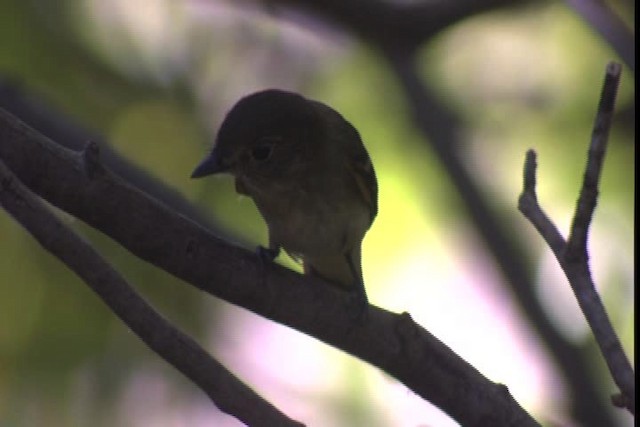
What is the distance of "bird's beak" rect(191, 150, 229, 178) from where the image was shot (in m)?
3.32

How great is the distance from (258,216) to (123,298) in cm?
257

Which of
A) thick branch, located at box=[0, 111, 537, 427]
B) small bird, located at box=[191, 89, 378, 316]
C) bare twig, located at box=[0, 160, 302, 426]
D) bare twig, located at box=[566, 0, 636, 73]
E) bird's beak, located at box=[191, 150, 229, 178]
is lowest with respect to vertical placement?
bare twig, located at box=[0, 160, 302, 426]

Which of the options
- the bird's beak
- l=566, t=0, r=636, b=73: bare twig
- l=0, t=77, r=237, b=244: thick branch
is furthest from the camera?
l=0, t=77, r=237, b=244: thick branch

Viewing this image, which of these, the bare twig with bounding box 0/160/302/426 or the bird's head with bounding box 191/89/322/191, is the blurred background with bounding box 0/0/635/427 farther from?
the bare twig with bounding box 0/160/302/426

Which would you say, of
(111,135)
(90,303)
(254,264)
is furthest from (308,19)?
(254,264)

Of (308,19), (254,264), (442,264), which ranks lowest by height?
(254,264)

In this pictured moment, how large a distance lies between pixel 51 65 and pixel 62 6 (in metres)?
0.27

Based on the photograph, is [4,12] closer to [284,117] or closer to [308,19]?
[308,19]

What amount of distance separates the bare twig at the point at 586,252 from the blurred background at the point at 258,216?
54.8 inches

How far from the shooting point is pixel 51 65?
15.7 ft

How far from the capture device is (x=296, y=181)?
3557mm

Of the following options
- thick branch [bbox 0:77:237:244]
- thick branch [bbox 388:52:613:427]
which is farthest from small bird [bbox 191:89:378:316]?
thick branch [bbox 388:52:613:427]

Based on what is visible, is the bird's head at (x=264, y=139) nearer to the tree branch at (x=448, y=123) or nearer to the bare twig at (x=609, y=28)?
the tree branch at (x=448, y=123)

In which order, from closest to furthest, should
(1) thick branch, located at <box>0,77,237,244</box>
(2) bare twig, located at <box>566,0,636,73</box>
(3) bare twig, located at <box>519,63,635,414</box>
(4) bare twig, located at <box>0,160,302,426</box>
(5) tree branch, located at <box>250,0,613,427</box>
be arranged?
1. (3) bare twig, located at <box>519,63,635,414</box>
2. (4) bare twig, located at <box>0,160,302,426</box>
3. (2) bare twig, located at <box>566,0,636,73</box>
4. (1) thick branch, located at <box>0,77,237,244</box>
5. (5) tree branch, located at <box>250,0,613,427</box>
